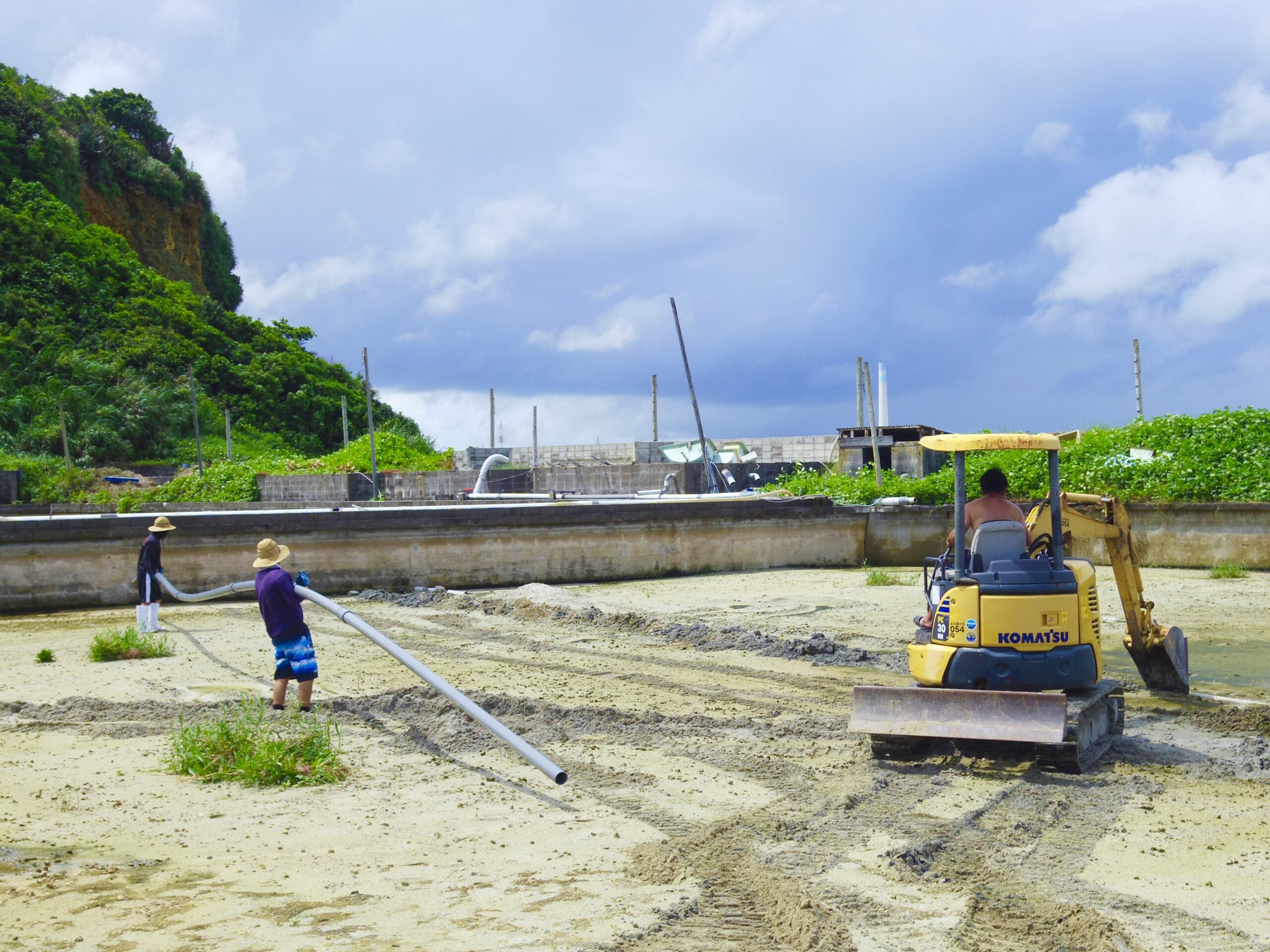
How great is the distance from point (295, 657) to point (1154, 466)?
1946 centimetres

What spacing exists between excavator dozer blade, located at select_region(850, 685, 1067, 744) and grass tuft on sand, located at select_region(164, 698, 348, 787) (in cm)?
361

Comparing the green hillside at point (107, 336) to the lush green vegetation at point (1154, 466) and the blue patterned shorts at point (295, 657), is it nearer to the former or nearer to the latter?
the lush green vegetation at point (1154, 466)

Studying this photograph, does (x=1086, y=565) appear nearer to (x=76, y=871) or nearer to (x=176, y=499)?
(x=76, y=871)

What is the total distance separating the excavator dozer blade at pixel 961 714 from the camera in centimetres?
687

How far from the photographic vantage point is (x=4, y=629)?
1517 centimetres

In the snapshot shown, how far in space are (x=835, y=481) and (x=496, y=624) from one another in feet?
47.7

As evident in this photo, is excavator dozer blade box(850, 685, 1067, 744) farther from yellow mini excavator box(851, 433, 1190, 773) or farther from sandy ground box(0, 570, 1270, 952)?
sandy ground box(0, 570, 1270, 952)

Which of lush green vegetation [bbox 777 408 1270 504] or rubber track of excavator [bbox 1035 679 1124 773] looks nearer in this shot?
rubber track of excavator [bbox 1035 679 1124 773]

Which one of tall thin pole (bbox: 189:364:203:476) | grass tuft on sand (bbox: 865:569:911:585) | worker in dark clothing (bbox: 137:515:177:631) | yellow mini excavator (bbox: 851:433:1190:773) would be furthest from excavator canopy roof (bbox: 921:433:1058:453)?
tall thin pole (bbox: 189:364:203:476)

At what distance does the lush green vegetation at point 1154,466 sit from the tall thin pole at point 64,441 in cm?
3314

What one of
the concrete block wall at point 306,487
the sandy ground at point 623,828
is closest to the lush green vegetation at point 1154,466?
the sandy ground at point 623,828

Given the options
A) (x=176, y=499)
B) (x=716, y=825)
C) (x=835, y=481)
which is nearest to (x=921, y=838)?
(x=716, y=825)

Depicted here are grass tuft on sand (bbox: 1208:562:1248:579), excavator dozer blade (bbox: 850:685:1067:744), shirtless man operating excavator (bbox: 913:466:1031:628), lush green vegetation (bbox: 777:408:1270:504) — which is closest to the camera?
excavator dozer blade (bbox: 850:685:1067:744)

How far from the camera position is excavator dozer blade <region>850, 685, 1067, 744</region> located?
6.87 m
